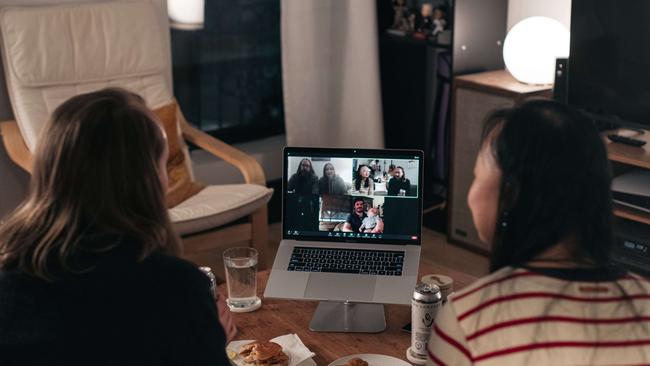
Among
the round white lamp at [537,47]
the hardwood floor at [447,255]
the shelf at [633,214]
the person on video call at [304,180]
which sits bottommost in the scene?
the hardwood floor at [447,255]

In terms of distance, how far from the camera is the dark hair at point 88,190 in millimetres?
1512

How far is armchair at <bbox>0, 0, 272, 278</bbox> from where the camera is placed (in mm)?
3396

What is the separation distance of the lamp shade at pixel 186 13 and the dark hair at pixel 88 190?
8.83ft

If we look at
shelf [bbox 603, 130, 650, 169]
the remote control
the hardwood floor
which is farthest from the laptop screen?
the hardwood floor

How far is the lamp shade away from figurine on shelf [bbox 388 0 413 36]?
86cm

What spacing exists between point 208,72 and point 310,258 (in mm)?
2227

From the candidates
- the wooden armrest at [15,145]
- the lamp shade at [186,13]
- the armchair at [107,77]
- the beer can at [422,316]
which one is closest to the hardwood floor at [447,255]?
the armchair at [107,77]

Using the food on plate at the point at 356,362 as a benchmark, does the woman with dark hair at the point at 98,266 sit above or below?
above

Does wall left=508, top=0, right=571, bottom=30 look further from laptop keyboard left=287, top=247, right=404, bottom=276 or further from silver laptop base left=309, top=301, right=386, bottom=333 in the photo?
silver laptop base left=309, top=301, right=386, bottom=333

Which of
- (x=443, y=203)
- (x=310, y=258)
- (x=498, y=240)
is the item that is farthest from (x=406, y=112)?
(x=498, y=240)

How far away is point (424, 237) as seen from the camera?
165 inches

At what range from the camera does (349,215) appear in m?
2.34

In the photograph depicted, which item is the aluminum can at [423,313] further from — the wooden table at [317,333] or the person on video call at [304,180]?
the person on video call at [304,180]

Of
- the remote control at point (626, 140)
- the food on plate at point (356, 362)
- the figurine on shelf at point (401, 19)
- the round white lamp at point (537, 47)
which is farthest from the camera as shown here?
the figurine on shelf at point (401, 19)
